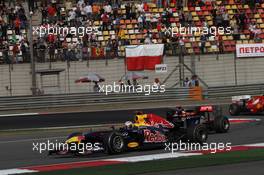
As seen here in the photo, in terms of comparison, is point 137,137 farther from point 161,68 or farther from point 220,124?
point 161,68

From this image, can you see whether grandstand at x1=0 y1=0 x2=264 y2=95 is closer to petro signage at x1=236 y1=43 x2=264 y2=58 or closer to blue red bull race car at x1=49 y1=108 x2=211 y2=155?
petro signage at x1=236 y1=43 x2=264 y2=58

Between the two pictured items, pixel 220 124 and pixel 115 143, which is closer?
pixel 115 143

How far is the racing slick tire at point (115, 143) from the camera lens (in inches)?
554

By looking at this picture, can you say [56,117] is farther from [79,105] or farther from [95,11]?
[95,11]

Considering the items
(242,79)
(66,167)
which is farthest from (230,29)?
(66,167)

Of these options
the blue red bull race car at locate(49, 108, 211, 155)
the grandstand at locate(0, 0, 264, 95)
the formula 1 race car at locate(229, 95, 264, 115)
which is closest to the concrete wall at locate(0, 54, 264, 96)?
the grandstand at locate(0, 0, 264, 95)

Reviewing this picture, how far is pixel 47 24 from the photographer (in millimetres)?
33531

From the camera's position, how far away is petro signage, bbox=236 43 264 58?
3434cm

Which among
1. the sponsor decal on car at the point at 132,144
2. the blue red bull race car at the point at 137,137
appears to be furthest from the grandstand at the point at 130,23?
the sponsor decal on car at the point at 132,144

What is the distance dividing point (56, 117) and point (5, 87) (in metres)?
6.84

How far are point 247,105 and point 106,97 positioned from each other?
921cm

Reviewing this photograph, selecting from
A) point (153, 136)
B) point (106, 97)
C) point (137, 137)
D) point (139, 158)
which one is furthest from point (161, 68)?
point (139, 158)

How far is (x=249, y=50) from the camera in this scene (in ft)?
114

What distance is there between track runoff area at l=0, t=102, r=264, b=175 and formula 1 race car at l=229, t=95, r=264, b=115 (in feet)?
16.3
